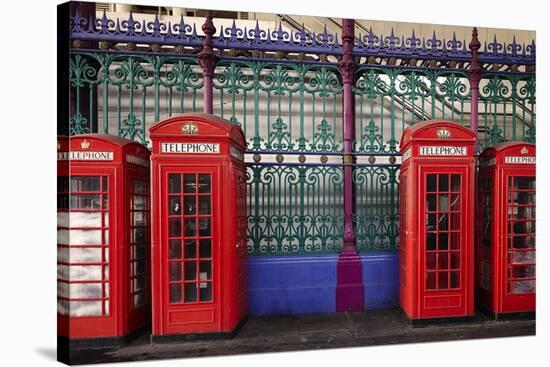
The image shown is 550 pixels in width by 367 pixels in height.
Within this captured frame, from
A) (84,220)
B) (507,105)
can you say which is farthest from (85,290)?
(507,105)

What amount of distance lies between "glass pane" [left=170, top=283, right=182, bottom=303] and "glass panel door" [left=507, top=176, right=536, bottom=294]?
3.47 m

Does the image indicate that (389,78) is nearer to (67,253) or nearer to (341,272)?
(341,272)

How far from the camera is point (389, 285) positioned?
4.60m

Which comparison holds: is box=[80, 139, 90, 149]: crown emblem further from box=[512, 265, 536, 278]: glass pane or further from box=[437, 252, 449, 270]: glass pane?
box=[512, 265, 536, 278]: glass pane

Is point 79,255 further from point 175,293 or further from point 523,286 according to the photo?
point 523,286

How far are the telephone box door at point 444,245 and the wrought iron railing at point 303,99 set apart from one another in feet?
2.10

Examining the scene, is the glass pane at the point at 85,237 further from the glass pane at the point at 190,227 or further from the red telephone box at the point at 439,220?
the red telephone box at the point at 439,220

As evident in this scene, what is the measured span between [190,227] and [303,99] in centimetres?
203

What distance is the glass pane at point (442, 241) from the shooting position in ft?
13.7

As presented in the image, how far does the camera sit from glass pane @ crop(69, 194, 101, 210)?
348 centimetres

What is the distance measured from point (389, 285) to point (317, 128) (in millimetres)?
1992

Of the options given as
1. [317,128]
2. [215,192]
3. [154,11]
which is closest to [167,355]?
[215,192]

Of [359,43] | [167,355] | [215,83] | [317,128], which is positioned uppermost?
[359,43]

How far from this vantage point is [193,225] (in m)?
3.68
